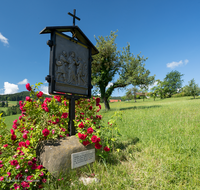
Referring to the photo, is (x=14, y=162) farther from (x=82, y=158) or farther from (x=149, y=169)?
(x=149, y=169)

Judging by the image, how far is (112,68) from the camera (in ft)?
51.2

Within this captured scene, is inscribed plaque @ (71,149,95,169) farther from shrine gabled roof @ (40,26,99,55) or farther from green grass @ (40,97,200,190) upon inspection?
shrine gabled roof @ (40,26,99,55)

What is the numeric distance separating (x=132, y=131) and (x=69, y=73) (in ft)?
12.6

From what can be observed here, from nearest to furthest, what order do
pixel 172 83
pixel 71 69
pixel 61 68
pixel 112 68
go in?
pixel 61 68
pixel 71 69
pixel 112 68
pixel 172 83

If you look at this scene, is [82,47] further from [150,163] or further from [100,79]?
[100,79]

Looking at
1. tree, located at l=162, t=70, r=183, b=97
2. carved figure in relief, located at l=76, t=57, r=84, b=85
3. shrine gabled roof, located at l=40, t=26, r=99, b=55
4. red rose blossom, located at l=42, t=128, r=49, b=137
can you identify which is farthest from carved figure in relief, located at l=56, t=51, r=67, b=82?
tree, located at l=162, t=70, r=183, b=97

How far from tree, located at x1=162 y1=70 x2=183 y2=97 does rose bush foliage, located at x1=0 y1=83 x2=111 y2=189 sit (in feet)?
209

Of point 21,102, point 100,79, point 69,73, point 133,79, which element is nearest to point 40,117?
point 21,102

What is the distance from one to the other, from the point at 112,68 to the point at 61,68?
12.7 metres

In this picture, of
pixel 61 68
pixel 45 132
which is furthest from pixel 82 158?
pixel 61 68

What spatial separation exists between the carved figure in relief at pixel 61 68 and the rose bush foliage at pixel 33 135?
731 millimetres

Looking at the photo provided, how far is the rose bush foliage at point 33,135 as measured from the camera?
229 cm

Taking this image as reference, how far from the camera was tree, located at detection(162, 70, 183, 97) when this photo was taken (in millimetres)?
59438

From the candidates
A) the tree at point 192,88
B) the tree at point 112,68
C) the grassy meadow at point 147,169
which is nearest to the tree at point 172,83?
the tree at point 192,88
